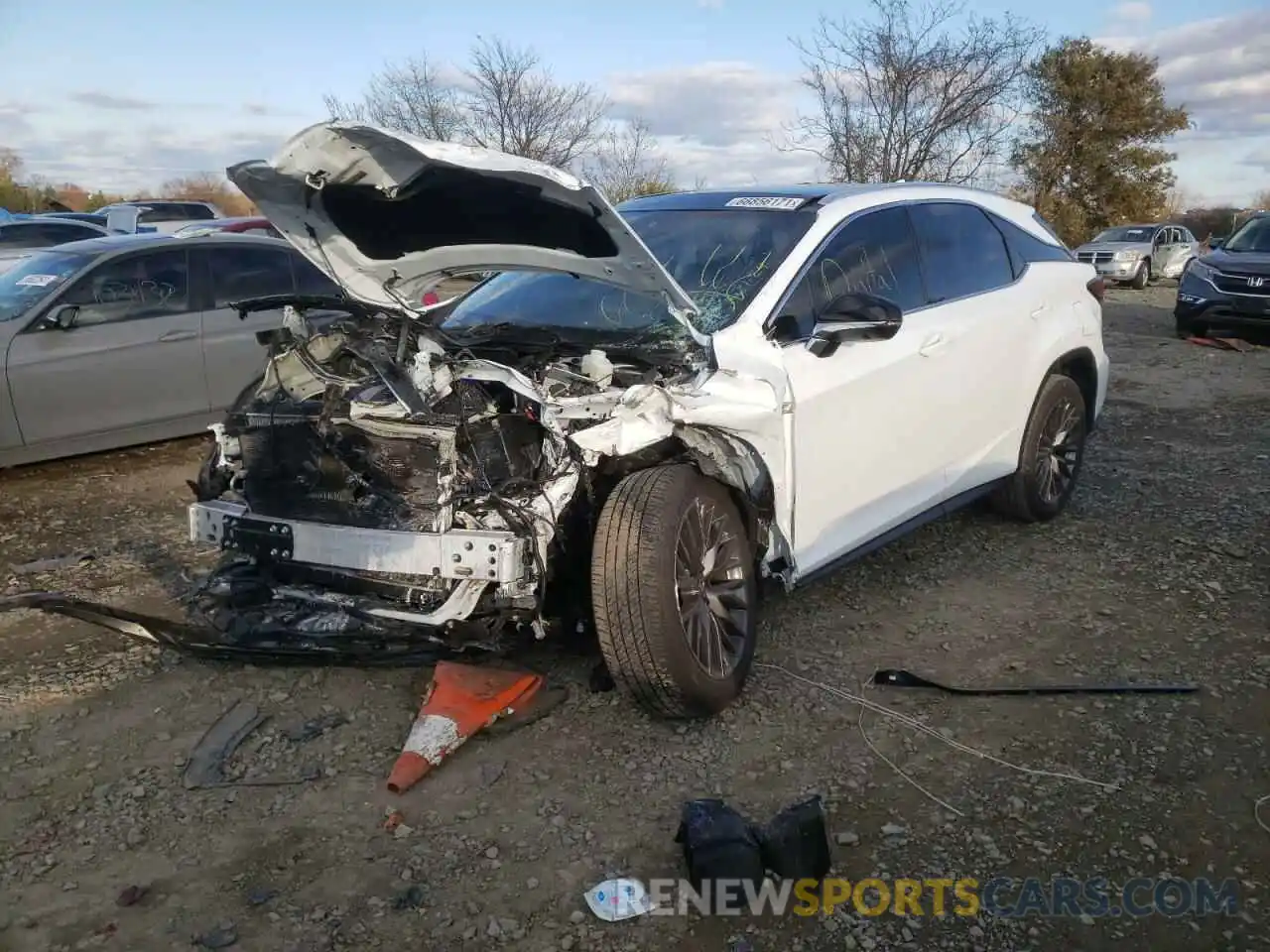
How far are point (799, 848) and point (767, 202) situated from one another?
8.85 ft

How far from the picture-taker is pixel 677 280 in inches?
159

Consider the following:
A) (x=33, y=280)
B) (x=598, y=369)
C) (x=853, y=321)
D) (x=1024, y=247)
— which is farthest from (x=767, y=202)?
(x=33, y=280)

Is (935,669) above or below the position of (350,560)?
below

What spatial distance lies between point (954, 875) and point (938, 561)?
2.53 meters

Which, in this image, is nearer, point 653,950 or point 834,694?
point 653,950

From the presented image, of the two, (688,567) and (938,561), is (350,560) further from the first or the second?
(938,561)

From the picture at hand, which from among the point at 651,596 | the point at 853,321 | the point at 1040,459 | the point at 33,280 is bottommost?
the point at 1040,459

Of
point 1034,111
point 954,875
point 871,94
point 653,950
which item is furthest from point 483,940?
point 1034,111

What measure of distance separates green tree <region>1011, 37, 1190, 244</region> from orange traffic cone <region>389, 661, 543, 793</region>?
106 ft

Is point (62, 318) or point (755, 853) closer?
point (755, 853)

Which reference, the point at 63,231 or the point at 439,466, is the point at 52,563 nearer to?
the point at 439,466

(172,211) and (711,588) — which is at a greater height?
(172,211)

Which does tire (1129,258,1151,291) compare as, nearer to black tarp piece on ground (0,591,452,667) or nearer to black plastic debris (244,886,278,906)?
black tarp piece on ground (0,591,452,667)

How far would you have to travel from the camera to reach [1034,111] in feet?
103
